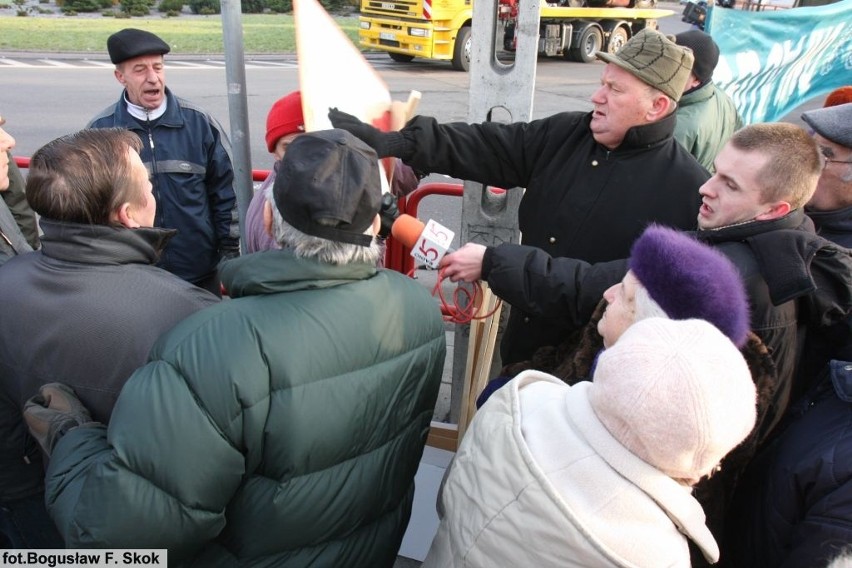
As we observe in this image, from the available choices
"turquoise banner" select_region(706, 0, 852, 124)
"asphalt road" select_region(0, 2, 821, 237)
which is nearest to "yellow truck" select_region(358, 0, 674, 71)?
"asphalt road" select_region(0, 2, 821, 237)

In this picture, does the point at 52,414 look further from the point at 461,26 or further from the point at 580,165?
the point at 461,26

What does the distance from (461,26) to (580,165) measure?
14154 millimetres

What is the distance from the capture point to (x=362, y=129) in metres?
2.38

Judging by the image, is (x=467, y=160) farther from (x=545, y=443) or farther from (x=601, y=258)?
(x=545, y=443)

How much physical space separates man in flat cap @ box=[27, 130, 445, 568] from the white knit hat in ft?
1.86

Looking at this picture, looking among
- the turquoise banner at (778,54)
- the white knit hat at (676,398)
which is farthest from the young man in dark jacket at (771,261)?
the turquoise banner at (778,54)

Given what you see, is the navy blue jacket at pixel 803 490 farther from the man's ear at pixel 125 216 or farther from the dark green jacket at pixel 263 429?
the man's ear at pixel 125 216

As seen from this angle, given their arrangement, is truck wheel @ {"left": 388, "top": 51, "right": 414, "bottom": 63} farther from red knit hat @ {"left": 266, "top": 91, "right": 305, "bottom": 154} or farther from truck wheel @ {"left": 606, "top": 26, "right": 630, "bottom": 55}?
red knit hat @ {"left": 266, "top": 91, "right": 305, "bottom": 154}

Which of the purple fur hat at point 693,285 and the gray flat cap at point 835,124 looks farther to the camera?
the gray flat cap at point 835,124

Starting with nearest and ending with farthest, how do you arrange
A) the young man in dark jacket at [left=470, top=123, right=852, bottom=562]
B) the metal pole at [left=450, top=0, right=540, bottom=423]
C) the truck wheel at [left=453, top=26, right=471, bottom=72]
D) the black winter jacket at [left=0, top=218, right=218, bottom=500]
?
the black winter jacket at [left=0, top=218, right=218, bottom=500] → the young man in dark jacket at [left=470, top=123, right=852, bottom=562] → the metal pole at [left=450, top=0, right=540, bottom=423] → the truck wheel at [left=453, top=26, right=471, bottom=72]

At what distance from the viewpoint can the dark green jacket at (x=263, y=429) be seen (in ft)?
4.15

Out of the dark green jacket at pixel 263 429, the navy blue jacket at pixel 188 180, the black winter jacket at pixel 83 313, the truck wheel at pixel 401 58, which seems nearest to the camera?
the dark green jacket at pixel 263 429

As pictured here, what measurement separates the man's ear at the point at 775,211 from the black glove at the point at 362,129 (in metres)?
1.25

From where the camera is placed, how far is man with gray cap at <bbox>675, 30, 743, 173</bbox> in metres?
3.66
